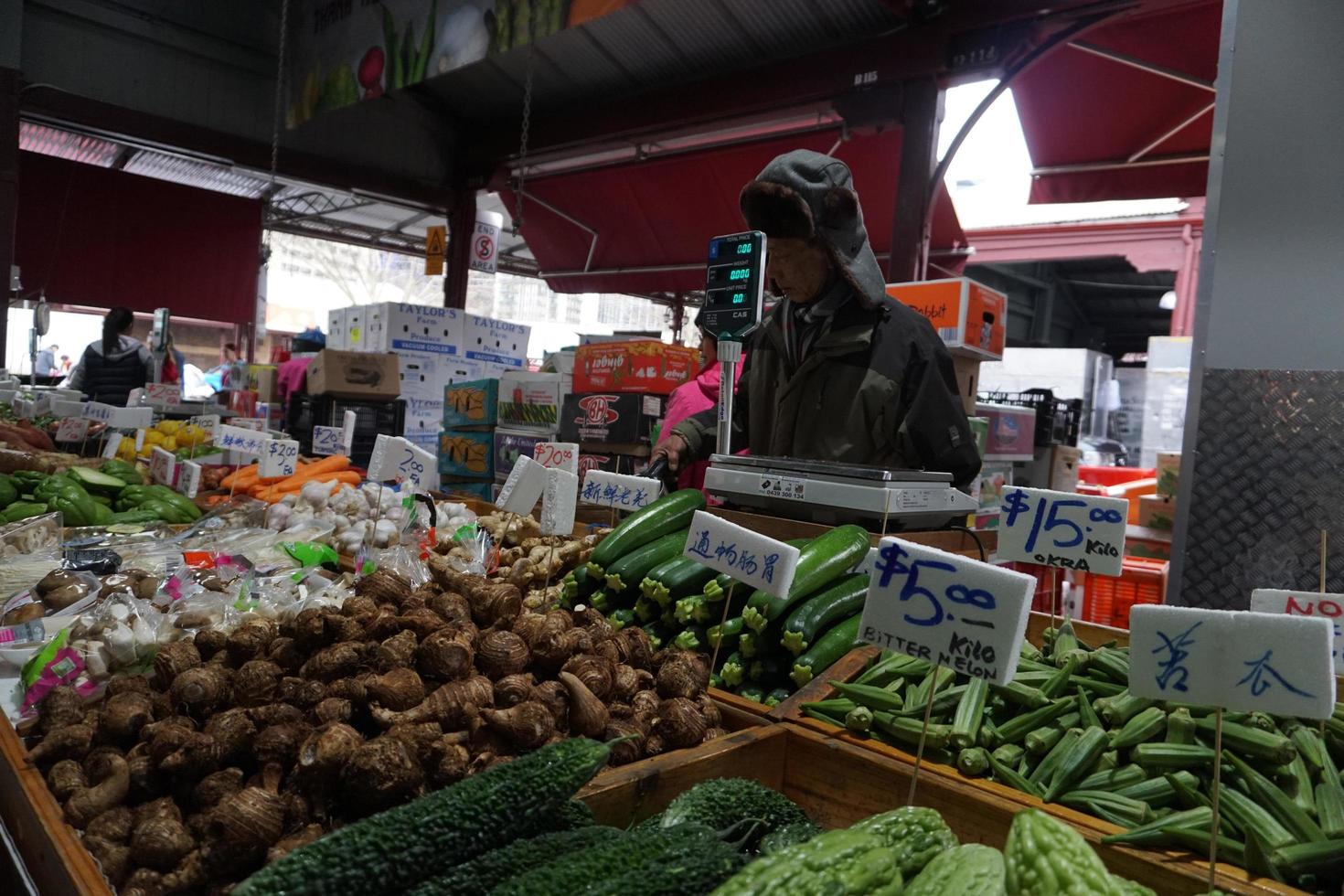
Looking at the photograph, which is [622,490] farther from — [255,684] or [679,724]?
[255,684]

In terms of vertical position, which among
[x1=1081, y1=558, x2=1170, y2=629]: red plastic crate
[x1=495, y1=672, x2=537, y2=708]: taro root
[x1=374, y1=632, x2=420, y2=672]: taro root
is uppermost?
[x1=374, y1=632, x2=420, y2=672]: taro root

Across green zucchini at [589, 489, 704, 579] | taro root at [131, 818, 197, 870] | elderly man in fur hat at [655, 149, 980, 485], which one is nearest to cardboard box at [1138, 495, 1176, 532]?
elderly man in fur hat at [655, 149, 980, 485]

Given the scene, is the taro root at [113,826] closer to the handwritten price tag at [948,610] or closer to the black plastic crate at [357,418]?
the handwritten price tag at [948,610]

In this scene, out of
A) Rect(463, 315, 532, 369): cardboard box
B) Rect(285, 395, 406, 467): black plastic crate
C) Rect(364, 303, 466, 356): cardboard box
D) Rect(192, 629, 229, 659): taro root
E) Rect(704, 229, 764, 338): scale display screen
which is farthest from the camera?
Rect(463, 315, 532, 369): cardboard box

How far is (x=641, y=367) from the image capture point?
225 inches

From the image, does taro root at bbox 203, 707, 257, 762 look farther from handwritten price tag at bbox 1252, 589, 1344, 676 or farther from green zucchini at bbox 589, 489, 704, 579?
handwritten price tag at bbox 1252, 589, 1344, 676

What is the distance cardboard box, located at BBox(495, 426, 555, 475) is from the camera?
6.38 m

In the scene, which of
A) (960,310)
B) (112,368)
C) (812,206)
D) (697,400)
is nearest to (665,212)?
(112,368)

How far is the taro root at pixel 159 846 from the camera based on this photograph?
1143 millimetres

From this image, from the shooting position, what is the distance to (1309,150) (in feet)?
9.43

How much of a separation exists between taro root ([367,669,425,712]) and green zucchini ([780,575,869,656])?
773 mm

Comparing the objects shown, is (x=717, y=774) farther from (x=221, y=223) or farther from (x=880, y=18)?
(x=221, y=223)

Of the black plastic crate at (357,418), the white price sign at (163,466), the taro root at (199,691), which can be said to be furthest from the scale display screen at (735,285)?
the black plastic crate at (357,418)

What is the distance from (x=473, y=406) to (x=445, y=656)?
574 centimetres
